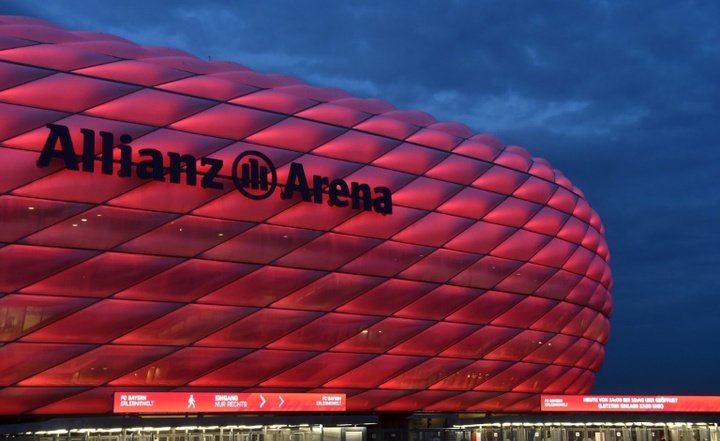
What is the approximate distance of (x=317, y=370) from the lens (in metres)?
36.3

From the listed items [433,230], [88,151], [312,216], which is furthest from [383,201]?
[88,151]

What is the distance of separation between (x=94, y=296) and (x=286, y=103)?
11018mm

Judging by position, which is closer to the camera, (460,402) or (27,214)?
(27,214)

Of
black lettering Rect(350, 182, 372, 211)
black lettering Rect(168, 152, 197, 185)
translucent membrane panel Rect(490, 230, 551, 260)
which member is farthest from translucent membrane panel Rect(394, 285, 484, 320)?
black lettering Rect(168, 152, 197, 185)

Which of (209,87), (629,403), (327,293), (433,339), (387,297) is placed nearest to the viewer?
(209,87)

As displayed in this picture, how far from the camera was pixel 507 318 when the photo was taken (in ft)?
139

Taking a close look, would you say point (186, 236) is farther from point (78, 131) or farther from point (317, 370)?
point (317, 370)

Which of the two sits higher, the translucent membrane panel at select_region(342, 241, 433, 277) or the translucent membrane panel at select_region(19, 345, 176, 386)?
the translucent membrane panel at select_region(342, 241, 433, 277)

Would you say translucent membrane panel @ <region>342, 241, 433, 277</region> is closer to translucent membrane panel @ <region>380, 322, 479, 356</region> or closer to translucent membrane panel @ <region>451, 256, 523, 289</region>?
translucent membrane panel @ <region>451, 256, 523, 289</region>

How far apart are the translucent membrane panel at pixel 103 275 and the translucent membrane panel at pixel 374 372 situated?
9.01 meters

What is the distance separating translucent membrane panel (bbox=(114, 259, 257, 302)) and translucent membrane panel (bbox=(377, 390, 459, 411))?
372 inches


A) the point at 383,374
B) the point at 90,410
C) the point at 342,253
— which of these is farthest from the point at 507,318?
the point at 90,410

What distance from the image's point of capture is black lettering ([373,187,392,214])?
125ft

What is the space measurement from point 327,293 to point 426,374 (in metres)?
6.61
